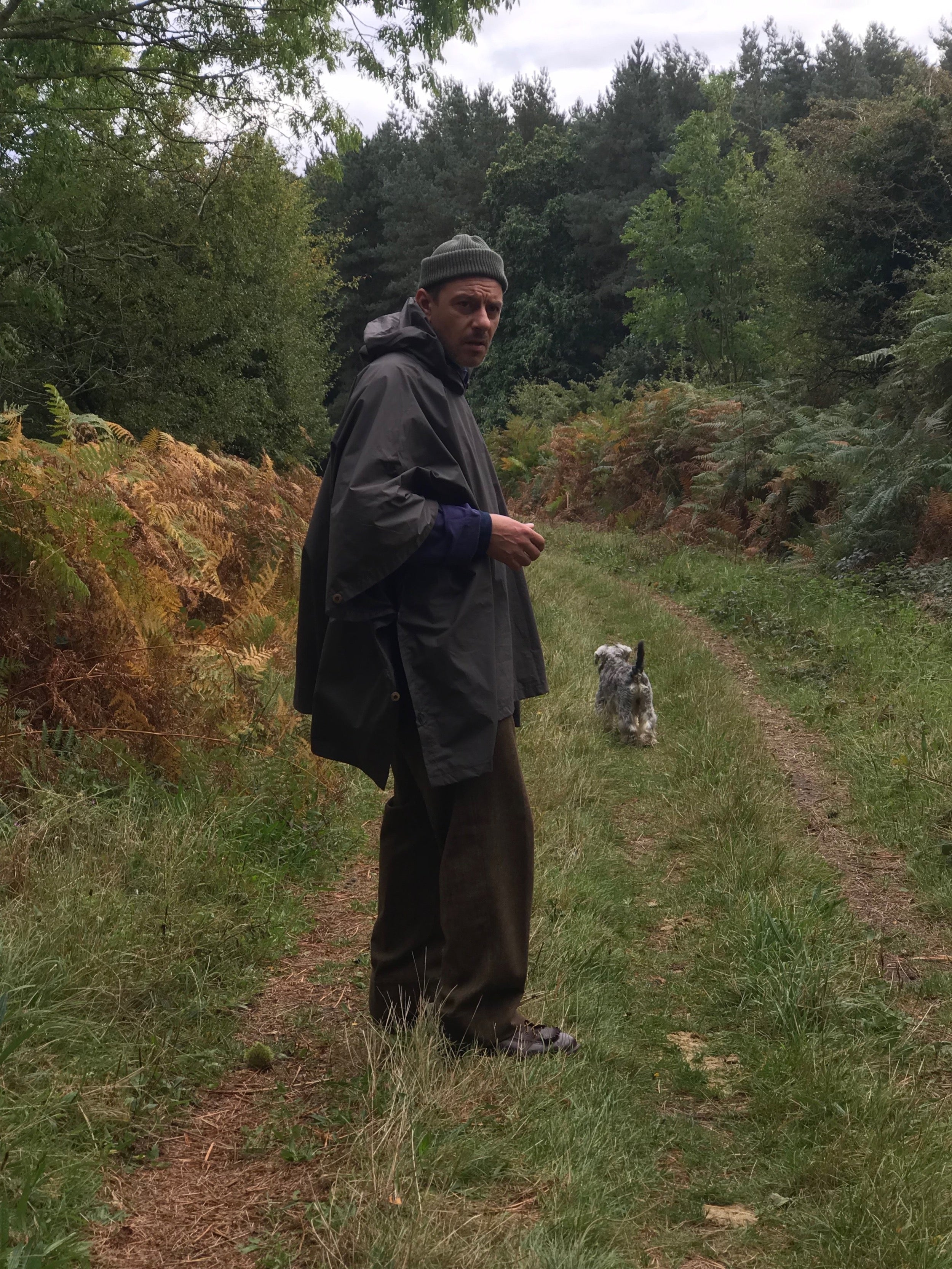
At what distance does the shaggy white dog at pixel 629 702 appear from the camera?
738 centimetres

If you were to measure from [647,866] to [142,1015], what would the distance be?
2.79m

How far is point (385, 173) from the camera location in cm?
5100

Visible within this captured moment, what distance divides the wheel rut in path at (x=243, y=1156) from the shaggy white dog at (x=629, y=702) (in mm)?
3659

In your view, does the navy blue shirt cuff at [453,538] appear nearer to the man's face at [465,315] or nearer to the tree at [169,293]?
the man's face at [465,315]

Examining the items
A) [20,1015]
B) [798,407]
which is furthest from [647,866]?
[798,407]

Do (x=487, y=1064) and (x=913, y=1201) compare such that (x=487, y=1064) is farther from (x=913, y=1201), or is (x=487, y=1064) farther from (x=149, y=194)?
(x=149, y=194)

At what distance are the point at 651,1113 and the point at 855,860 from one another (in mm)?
2683

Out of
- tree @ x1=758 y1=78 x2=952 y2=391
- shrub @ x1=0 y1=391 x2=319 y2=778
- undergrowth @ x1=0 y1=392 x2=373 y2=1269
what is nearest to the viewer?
undergrowth @ x1=0 y1=392 x2=373 y2=1269

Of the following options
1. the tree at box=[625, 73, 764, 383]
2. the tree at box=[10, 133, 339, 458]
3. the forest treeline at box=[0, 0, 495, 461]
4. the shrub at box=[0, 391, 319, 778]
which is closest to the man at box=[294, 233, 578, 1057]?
the shrub at box=[0, 391, 319, 778]

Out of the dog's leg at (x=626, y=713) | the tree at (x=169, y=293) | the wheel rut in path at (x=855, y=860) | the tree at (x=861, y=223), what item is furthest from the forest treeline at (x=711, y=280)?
the dog's leg at (x=626, y=713)

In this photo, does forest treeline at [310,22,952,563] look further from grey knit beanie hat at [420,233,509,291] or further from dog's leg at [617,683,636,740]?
grey knit beanie hat at [420,233,509,291]

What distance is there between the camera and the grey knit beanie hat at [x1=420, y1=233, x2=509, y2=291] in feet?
10.8

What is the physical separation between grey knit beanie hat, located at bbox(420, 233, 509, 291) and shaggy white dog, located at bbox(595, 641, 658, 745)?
163 inches

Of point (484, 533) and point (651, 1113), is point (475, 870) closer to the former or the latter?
point (651, 1113)
